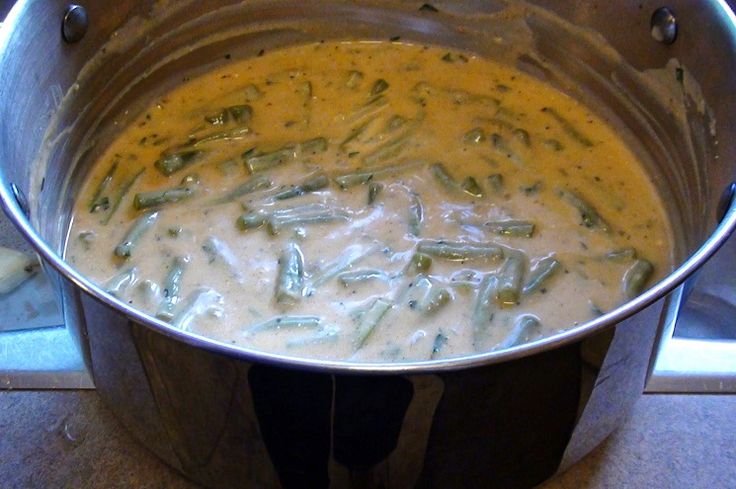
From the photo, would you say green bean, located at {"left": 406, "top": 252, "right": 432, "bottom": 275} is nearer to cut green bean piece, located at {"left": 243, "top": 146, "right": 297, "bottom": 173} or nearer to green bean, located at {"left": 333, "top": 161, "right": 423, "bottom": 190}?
green bean, located at {"left": 333, "top": 161, "right": 423, "bottom": 190}

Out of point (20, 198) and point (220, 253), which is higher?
point (20, 198)

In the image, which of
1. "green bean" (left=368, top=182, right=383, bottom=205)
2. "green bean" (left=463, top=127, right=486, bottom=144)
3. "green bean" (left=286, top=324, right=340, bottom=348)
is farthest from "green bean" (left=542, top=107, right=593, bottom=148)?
"green bean" (left=286, top=324, right=340, bottom=348)

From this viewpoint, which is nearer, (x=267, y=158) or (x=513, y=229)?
(x=513, y=229)

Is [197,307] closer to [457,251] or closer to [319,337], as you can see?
[319,337]

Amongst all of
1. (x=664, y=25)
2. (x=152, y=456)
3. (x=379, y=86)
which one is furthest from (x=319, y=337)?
(x=664, y=25)

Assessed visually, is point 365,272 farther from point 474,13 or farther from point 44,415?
point 474,13

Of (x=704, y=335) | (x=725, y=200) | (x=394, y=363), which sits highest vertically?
(x=394, y=363)

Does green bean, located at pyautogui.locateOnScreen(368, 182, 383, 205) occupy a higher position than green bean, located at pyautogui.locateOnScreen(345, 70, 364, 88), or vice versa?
green bean, located at pyautogui.locateOnScreen(368, 182, 383, 205)
